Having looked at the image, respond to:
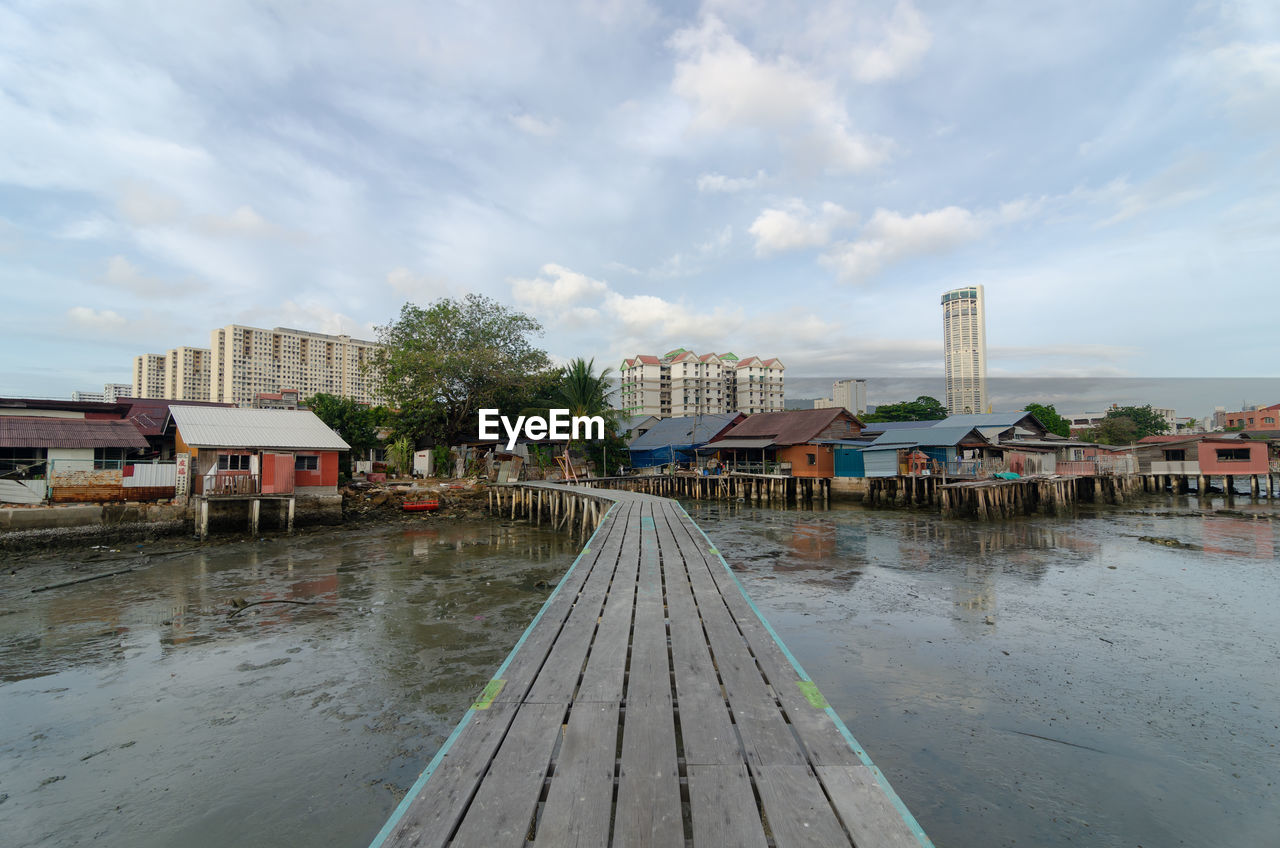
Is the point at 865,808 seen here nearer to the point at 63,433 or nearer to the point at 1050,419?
the point at 63,433

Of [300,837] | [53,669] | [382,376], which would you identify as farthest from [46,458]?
[300,837]

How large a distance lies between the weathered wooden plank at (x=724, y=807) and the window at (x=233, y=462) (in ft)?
85.0

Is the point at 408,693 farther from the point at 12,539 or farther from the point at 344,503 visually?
the point at 344,503

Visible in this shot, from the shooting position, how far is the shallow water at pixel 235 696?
4973 millimetres

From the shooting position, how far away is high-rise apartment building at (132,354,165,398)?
101 meters

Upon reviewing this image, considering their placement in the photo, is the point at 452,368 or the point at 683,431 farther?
the point at 683,431

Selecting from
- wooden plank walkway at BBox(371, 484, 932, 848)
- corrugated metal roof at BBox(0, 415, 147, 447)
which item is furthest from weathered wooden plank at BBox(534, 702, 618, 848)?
corrugated metal roof at BBox(0, 415, 147, 447)

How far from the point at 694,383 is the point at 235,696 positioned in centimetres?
10419

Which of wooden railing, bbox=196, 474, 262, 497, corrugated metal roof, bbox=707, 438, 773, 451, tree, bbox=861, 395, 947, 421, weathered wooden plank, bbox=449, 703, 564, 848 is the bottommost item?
weathered wooden plank, bbox=449, 703, 564, 848

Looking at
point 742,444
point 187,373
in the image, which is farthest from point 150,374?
point 742,444

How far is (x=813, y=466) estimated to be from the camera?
35875 mm

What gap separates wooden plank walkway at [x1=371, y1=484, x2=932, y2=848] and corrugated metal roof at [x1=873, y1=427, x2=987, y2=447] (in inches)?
1227

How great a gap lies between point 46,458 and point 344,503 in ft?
34.3

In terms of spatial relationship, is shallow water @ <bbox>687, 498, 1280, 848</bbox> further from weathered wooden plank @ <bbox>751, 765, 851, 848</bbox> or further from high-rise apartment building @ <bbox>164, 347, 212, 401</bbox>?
high-rise apartment building @ <bbox>164, 347, 212, 401</bbox>
